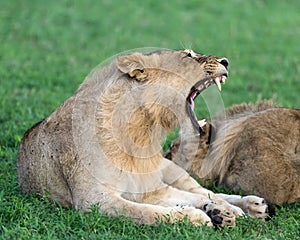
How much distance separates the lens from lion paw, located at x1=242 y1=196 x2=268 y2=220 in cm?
492

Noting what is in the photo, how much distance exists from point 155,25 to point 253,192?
285 inches

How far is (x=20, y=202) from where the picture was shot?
4.77m

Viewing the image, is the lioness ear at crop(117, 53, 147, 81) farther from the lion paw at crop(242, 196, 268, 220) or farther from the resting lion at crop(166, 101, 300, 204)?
the lion paw at crop(242, 196, 268, 220)

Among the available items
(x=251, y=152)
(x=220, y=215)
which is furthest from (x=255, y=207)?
(x=251, y=152)

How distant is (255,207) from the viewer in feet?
16.3

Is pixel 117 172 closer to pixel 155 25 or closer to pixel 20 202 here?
pixel 20 202

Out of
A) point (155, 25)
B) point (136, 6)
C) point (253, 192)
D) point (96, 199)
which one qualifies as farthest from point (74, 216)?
point (136, 6)

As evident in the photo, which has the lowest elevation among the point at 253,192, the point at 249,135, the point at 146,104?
the point at 253,192

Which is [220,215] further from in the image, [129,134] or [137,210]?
[129,134]

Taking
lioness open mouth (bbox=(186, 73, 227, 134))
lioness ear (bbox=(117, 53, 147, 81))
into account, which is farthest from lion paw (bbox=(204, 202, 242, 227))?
lioness ear (bbox=(117, 53, 147, 81))

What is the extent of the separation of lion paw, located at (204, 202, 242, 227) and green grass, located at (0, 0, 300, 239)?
8 cm

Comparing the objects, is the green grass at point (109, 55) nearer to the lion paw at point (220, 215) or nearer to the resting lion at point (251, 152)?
the lion paw at point (220, 215)

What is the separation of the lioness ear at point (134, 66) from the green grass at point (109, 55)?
0.53 m

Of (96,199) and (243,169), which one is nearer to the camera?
(96,199)
